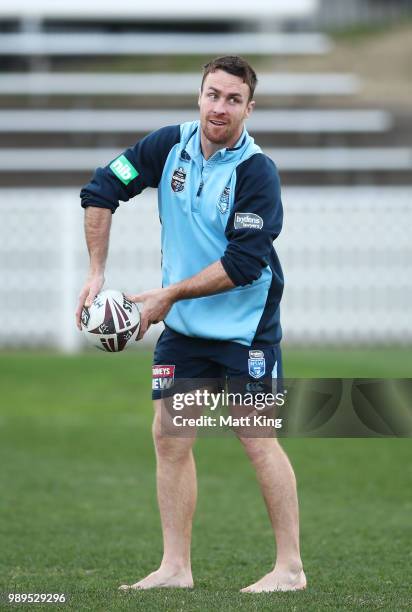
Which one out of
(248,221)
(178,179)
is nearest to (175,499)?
(248,221)

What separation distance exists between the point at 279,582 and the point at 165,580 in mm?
486

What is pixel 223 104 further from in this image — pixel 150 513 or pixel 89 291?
pixel 150 513

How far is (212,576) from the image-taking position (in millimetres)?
5547

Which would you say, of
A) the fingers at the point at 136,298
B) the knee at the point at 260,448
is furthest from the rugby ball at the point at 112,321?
the knee at the point at 260,448

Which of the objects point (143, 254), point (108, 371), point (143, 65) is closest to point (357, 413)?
point (108, 371)

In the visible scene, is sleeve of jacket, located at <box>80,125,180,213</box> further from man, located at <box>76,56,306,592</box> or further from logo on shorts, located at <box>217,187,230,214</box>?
logo on shorts, located at <box>217,187,230,214</box>

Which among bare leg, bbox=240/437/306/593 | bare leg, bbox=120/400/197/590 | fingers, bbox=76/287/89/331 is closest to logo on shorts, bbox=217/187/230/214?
fingers, bbox=76/287/89/331

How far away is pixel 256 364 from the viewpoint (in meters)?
5.15

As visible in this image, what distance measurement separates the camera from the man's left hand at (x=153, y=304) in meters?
5.00

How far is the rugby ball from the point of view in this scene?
498 cm

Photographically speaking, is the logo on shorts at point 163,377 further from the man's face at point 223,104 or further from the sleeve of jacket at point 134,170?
the man's face at point 223,104

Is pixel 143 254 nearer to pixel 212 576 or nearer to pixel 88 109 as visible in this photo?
pixel 88 109

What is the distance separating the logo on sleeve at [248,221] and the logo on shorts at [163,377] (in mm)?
698

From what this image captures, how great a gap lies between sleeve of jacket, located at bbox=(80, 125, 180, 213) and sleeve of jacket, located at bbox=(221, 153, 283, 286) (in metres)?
0.38
